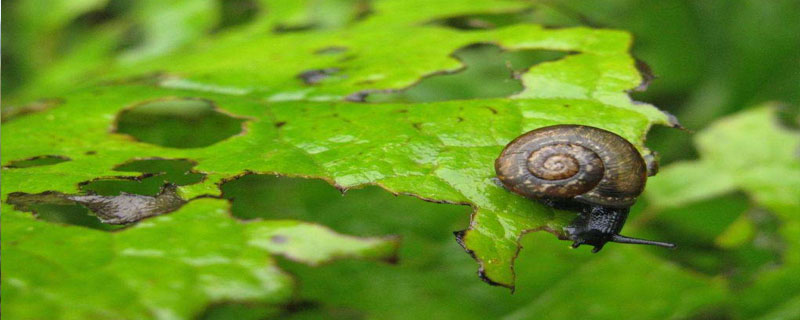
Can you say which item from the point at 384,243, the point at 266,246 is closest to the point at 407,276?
the point at 384,243

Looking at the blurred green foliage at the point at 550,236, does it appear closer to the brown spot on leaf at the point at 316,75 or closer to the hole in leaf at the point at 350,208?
the hole in leaf at the point at 350,208

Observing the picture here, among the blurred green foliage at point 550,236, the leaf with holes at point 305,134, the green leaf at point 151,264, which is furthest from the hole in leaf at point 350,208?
the green leaf at point 151,264

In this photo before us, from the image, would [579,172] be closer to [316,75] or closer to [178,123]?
[316,75]

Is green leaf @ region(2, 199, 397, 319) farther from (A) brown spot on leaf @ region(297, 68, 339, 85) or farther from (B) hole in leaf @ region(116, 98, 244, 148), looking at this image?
(A) brown spot on leaf @ region(297, 68, 339, 85)

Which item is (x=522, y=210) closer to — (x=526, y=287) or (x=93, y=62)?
(x=526, y=287)

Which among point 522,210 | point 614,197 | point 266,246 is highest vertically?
point 522,210

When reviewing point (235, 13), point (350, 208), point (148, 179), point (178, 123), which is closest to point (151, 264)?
point (148, 179)
